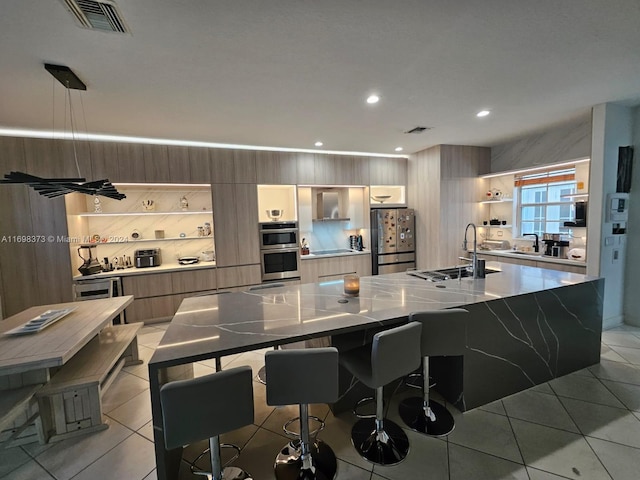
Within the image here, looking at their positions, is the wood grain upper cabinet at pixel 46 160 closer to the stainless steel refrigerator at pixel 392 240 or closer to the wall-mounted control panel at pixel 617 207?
the stainless steel refrigerator at pixel 392 240

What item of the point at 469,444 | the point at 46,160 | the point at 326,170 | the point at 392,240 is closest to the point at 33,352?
the point at 469,444

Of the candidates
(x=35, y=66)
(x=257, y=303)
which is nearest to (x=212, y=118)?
(x=35, y=66)

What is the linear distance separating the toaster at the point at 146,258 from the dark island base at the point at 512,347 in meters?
3.55

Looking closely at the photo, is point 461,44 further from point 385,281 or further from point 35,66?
point 35,66

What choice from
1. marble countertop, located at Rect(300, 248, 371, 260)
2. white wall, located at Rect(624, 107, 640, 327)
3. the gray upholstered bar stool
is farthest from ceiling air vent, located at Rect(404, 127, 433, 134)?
the gray upholstered bar stool

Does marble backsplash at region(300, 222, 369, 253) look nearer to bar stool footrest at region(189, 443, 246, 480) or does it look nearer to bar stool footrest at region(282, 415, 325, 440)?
bar stool footrest at region(282, 415, 325, 440)

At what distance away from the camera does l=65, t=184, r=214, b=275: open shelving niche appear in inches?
169

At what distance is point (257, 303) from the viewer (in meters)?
2.27

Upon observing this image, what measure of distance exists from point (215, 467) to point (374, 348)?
108 centimetres

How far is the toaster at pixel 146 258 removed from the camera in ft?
14.4

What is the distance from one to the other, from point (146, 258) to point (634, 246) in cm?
674

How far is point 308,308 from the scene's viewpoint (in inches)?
82.7

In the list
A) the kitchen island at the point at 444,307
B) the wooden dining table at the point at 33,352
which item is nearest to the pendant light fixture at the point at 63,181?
the wooden dining table at the point at 33,352

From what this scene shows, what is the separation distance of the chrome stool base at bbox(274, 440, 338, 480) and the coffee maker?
3794mm
